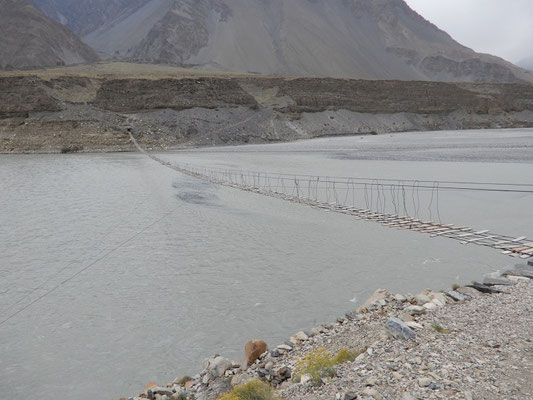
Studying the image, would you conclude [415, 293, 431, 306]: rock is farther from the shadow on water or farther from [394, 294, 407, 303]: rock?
the shadow on water

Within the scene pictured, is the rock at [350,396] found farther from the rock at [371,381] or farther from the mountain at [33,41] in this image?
the mountain at [33,41]

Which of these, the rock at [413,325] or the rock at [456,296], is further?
the rock at [456,296]

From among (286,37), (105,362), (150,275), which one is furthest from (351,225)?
(286,37)

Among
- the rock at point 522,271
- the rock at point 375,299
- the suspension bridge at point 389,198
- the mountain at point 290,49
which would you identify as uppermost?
the mountain at point 290,49

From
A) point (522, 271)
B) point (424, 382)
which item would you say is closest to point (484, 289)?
point (522, 271)

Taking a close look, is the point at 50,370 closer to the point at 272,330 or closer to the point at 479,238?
the point at 272,330

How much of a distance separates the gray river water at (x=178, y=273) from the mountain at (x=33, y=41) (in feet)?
431

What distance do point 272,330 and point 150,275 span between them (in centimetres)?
444

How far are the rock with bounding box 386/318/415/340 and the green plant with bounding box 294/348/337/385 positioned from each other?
943 millimetres

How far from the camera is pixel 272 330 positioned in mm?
7594

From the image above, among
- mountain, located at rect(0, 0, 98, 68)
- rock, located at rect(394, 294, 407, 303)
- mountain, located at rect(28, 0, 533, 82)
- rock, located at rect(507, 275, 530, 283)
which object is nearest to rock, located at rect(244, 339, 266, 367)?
rock, located at rect(394, 294, 407, 303)

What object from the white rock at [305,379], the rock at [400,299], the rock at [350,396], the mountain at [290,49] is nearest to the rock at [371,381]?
the rock at [350,396]

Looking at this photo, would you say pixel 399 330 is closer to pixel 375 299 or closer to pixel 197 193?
pixel 375 299

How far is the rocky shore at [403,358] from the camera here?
170 inches
